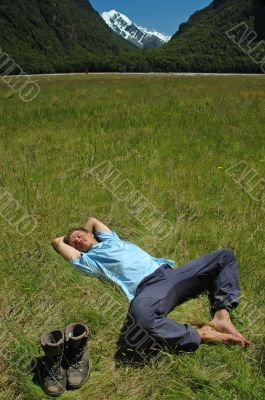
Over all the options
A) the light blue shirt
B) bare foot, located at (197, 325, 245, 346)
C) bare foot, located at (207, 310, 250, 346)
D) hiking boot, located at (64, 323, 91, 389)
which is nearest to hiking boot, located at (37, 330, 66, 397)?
hiking boot, located at (64, 323, 91, 389)

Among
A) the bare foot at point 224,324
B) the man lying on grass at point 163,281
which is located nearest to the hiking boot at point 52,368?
the man lying on grass at point 163,281

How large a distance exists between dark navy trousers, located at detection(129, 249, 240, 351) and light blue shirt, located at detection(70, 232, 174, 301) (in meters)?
0.14

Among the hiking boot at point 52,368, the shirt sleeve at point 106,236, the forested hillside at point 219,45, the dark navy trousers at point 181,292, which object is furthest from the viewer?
the forested hillside at point 219,45

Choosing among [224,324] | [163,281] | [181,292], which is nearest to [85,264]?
[163,281]

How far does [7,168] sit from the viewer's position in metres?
8.58

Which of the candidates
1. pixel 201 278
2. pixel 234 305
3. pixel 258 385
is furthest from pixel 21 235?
pixel 258 385

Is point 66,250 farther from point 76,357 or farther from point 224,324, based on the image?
point 224,324

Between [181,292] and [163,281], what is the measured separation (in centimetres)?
26

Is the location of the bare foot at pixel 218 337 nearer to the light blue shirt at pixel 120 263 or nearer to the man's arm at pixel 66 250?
the light blue shirt at pixel 120 263

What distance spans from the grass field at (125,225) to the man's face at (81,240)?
297mm

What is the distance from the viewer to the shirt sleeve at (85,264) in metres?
5.01

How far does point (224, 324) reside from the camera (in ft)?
13.7

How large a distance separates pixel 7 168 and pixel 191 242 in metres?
4.40

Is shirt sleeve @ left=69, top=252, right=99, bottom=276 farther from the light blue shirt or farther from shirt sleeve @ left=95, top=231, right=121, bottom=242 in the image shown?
shirt sleeve @ left=95, top=231, right=121, bottom=242
